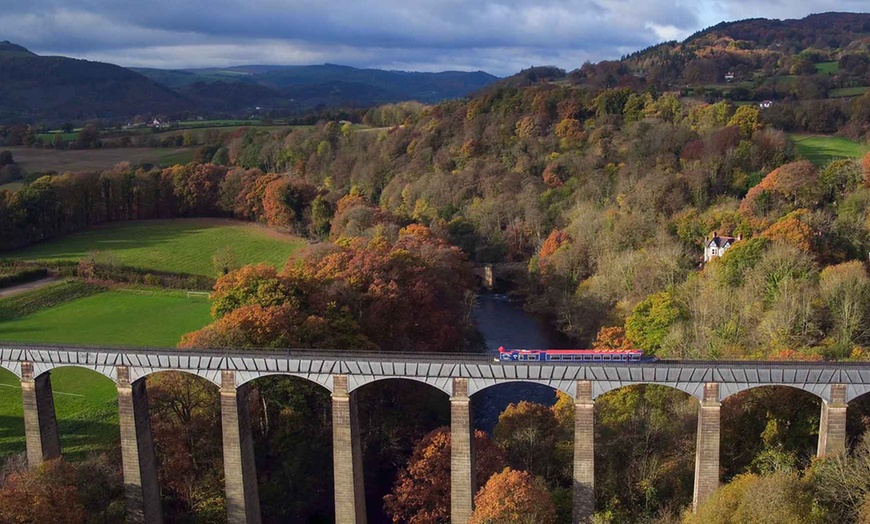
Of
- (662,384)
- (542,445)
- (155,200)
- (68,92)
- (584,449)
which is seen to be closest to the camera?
(662,384)

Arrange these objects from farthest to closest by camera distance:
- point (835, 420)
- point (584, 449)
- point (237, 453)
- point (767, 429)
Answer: point (767, 429) → point (237, 453) → point (584, 449) → point (835, 420)

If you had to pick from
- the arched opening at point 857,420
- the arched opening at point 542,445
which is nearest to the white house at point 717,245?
the arched opening at point 542,445

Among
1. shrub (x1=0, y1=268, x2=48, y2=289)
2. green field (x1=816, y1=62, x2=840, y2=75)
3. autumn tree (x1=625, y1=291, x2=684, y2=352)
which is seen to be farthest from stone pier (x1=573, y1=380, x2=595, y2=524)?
green field (x1=816, y1=62, x2=840, y2=75)

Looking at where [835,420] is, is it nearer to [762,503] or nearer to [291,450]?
[762,503]

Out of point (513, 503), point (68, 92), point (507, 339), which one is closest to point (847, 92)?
Result: point (507, 339)

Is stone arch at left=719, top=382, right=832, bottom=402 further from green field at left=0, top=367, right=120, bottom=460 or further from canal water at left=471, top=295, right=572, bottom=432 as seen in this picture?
green field at left=0, top=367, right=120, bottom=460

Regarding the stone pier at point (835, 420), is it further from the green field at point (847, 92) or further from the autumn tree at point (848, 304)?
the green field at point (847, 92)

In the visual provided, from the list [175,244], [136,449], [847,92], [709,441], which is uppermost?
[847,92]

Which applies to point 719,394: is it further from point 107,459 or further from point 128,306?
point 128,306
